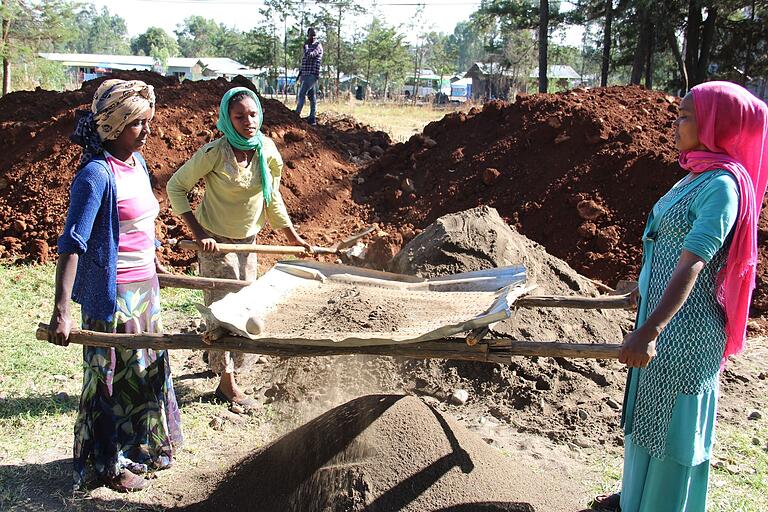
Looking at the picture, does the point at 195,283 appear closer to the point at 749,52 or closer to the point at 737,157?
the point at 737,157

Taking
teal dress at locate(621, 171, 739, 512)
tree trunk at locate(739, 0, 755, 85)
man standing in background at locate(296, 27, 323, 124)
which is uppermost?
tree trunk at locate(739, 0, 755, 85)

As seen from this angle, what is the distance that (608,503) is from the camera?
304 centimetres

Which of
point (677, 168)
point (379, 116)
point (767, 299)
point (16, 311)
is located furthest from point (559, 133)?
point (379, 116)

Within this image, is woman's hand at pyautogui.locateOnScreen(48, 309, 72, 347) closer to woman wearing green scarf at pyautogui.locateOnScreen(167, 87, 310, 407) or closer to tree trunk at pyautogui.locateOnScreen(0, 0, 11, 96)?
woman wearing green scarf at pyautogui.locateOnScreen(167, 87, 310, 407)

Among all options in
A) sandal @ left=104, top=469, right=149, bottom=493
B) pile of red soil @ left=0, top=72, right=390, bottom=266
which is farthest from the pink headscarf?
pile of red soil @ left=0, top=72, right=390, bottom=266

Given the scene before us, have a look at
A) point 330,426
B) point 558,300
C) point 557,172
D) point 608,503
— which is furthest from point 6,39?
point 608,503

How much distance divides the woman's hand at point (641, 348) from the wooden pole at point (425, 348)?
1.6 inches

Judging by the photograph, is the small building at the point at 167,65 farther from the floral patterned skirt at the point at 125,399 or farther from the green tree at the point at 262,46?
the floral patterned skirt at the point at 125,399

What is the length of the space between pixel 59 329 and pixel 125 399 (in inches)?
24.8

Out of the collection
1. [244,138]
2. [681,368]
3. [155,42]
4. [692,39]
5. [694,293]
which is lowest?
[681,368]

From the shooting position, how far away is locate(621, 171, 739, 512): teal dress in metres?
2.39

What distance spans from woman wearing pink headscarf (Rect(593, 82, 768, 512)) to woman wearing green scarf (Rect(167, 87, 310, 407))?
2.15 metres

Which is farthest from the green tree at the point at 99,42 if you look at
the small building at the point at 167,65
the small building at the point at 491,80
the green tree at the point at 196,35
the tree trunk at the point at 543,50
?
the tree trunk at the point at 543,50

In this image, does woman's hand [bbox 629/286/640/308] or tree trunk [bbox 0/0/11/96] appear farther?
tree trunk [bbox 0/0/11/96]
